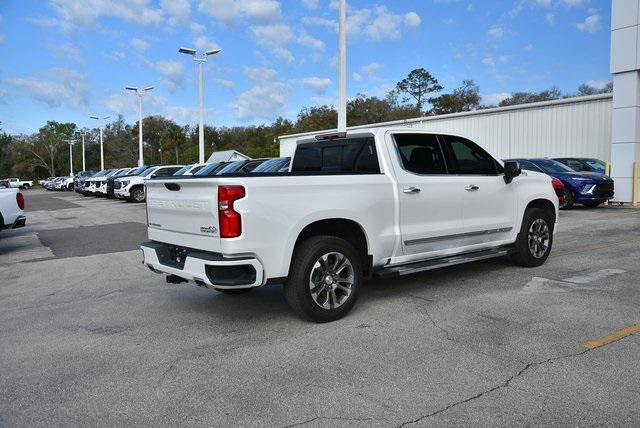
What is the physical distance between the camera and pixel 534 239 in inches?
296

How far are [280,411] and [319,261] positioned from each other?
6.09ft

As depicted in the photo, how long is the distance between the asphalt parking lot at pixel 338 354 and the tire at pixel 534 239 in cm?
23

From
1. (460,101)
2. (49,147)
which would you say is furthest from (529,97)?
(49,147)

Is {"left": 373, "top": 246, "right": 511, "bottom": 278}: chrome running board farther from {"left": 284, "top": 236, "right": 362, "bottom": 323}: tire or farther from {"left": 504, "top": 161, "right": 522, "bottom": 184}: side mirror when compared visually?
{"left": 504, "top": 161, "right": 522, "bottom": 184}: side mirror

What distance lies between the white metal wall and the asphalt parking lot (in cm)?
1760

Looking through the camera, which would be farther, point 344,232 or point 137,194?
point 137,194

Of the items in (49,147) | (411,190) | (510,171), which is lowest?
(411,190)

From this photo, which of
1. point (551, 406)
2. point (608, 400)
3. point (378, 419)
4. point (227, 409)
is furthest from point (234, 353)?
point (608, 400)

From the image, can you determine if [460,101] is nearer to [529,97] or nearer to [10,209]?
[529,97]

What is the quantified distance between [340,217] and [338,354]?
1.37 meters

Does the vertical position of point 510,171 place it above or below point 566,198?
above

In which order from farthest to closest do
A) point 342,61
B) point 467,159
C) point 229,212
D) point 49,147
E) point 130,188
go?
point 49,147 < point 130,188 < point 342,61 < point 467,159 < point 229,212

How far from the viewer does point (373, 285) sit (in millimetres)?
6809

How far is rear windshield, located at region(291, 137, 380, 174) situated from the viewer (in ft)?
19.6
